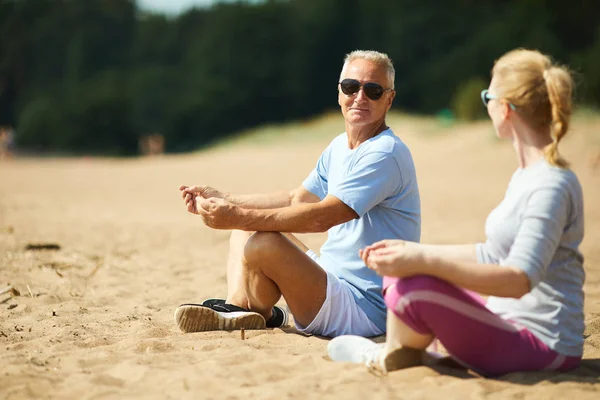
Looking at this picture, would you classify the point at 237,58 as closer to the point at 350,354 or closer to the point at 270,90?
the point at 270,90

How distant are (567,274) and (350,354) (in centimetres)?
116

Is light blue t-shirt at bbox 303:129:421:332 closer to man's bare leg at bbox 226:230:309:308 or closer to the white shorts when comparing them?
the white shorts

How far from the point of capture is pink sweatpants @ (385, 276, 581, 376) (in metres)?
3.45

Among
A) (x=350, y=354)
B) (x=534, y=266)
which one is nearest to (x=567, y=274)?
(x=534, y=266)

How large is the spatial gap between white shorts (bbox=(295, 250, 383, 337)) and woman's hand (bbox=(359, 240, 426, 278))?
0.91 meters

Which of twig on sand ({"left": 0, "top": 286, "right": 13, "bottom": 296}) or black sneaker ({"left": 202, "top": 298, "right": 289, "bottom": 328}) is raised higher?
black sneaker ({"left": 202, "top": 298, "right": 289, "bottom": 328})

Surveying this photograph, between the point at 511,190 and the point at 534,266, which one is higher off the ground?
the point at 511,190

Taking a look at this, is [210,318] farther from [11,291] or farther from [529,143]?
[529,143]

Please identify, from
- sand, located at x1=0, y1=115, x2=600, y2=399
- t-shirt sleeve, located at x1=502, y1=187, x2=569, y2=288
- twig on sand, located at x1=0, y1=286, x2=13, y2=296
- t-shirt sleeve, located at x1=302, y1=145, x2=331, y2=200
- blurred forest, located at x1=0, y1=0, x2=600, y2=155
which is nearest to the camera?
t-shirt sleeve, located at x1=502, y1=187, x2=569, y2=288

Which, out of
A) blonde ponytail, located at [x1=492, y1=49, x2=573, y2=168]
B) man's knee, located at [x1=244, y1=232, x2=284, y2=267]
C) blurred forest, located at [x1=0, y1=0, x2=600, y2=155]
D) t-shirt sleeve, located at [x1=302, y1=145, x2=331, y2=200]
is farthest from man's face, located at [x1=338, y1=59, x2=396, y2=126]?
blurred forest, located at [x1=0, y1=0, x2=600, y2=155]

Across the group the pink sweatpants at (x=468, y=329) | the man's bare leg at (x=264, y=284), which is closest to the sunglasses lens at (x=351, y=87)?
the man's bare leg at (x=264, y=284)

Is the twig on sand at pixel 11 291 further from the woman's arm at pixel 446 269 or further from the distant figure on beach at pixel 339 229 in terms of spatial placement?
the woman's arm at pixel 446 269

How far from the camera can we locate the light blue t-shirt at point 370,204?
425 cm

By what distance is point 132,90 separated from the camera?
49.0m
